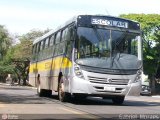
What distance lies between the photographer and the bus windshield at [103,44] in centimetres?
1875

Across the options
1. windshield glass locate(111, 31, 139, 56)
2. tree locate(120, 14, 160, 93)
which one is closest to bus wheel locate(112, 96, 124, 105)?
windshield glass locate(111, 31, 139, 56)

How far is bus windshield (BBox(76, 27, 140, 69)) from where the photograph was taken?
61.5ft

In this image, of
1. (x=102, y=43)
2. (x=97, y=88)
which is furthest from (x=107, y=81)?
(x=102, y=43)

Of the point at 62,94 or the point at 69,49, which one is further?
the point at 62,94

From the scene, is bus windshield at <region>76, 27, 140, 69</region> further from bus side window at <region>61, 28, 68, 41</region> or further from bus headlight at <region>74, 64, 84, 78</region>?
bus side window at <region>61, 28, 68, 41</region>

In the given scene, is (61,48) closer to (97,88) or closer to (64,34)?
(64,34)

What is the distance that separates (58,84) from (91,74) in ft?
10.6

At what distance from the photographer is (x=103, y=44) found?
18906mm

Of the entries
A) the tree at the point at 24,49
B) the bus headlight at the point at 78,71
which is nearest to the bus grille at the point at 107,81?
the bus headlight at the point at 78,71

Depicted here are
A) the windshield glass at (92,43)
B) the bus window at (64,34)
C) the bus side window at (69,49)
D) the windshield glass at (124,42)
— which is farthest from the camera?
the bus window at (64,34)

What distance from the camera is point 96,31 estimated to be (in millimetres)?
19094

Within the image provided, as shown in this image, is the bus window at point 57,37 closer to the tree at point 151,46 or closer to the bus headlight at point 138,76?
the bus headlight at point 138,76

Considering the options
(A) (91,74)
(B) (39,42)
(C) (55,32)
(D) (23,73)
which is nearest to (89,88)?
(A) (91,74)

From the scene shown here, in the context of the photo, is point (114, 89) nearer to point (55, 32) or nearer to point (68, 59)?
point (68, 59)
